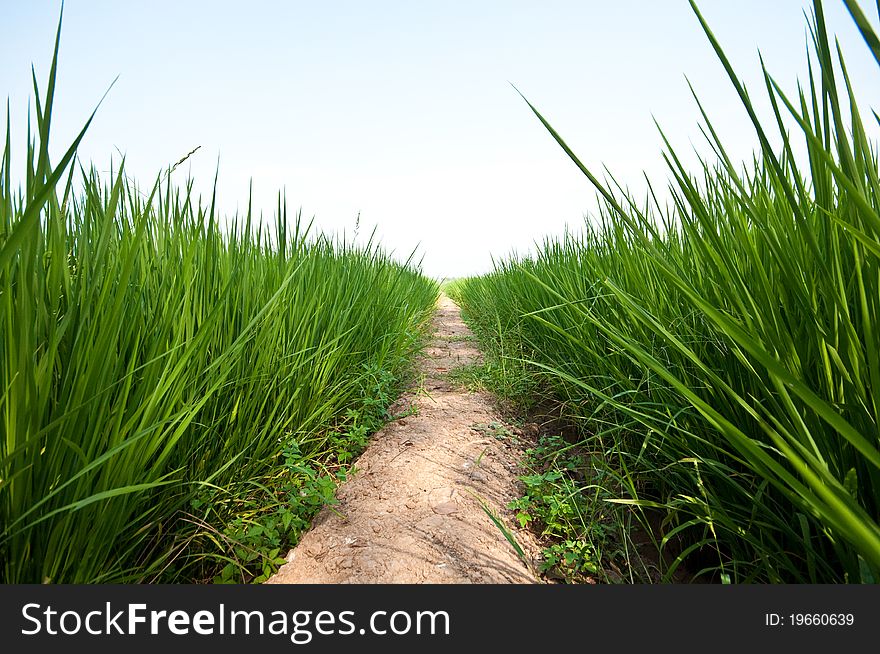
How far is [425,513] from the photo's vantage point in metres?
1.37

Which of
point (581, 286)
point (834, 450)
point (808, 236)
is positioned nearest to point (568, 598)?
point (834, 450)

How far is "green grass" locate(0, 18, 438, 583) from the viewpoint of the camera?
70cm

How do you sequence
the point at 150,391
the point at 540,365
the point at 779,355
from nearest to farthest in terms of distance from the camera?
the point at 779,355, the point at 150,391, the point at 540,365

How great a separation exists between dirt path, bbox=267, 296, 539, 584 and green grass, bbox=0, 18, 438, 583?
0.36 ft

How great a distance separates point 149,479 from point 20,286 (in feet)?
1.46

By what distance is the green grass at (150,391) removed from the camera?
0.70 meters

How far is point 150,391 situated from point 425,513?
0.83 meters

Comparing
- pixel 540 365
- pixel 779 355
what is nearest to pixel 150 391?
pixel 540 365

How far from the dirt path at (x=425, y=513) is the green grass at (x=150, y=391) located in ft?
0.36

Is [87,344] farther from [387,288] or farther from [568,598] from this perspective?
[387,288]

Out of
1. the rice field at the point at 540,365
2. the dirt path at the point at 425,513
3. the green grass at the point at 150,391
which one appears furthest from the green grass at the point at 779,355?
the green grass at the point at 150,391

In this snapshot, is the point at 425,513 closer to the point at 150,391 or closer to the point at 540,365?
the point at 540,365

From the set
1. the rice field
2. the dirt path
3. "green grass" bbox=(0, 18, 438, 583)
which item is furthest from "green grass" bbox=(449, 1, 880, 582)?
"green grass" bbox=(0, 18, 438, 583)

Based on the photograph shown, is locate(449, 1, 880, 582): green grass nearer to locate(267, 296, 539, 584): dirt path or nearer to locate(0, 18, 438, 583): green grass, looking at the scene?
locate(267, 296, 539, 584): dirt path
